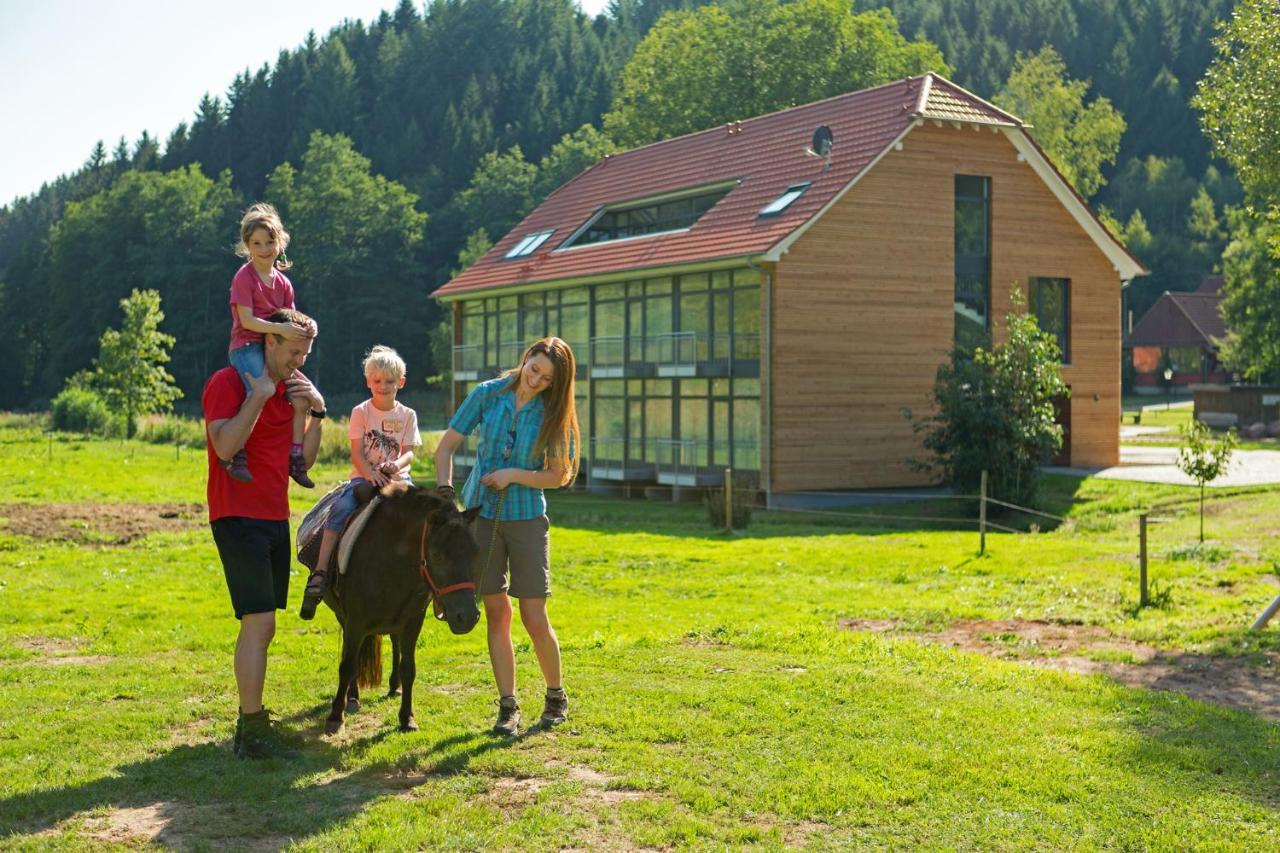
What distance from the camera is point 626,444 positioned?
3512cm

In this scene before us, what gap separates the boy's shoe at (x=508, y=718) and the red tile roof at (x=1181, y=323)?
78.8 metres

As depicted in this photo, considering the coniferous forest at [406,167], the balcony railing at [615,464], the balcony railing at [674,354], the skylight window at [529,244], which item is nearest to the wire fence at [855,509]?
the balcony railing at [615,464]

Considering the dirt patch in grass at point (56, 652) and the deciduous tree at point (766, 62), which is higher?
the deciduous tree at point (766, 62)

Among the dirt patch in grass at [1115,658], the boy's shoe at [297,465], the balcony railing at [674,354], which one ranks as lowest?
the dirt patch in grass at [1115,658]

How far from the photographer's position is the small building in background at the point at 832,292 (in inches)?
1173

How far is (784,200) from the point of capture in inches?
1219

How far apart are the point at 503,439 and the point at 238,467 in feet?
4.65

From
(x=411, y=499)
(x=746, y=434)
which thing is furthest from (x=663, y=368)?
(x=411, y=499)

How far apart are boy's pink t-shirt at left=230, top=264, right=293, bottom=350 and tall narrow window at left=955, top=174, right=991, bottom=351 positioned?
2602 cm

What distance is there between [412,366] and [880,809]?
9075 cm

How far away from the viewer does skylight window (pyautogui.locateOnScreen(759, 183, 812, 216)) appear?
3067cm

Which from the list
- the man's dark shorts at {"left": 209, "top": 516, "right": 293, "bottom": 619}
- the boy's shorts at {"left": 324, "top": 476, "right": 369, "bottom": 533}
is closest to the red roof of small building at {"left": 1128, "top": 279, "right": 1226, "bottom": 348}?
the boy's shorts at {"left": 324, "top": 476, "right": 369, "bottom": 533}

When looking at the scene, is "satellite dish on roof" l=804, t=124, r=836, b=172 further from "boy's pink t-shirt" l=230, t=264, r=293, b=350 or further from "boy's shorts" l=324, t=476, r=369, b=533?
"boy's pink t-shirt" l=230, t=264, r=293, b=350

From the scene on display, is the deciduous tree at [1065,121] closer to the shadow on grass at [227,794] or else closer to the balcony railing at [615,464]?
the balcony railing at [615,464]
